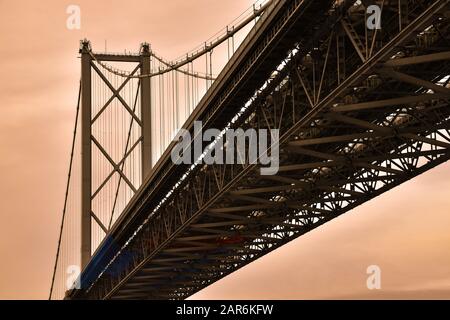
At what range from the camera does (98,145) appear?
6328cm

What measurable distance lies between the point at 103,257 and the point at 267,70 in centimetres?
2889

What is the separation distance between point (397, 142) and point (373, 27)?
37.7 feet

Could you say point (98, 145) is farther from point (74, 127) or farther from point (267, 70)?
point (267, 70)

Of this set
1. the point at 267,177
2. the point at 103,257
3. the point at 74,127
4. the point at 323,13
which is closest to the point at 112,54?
the point at 74,127

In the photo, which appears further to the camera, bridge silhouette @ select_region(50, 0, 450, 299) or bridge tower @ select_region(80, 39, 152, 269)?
bridge tower @ select_region(80, 39, 152, 269)

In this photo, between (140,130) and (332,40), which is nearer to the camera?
(332,40)

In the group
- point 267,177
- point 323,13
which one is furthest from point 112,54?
point 323,13

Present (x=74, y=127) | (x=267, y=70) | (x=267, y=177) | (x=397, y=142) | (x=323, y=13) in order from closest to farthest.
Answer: (x=323, y=13) < (x=267, y=70) < (x=397, y=142) < (x=267, y=177) < (x=74, y=127)

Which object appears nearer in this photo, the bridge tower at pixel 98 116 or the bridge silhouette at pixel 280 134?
the bridge silhouette at pixel 280 134

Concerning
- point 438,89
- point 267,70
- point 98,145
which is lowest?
point 438,89

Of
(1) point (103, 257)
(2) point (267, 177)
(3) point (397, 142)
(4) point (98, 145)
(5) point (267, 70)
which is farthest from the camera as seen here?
(4) point (98, 145)

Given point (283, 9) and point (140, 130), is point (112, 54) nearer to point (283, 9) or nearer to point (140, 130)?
point (140, 130)

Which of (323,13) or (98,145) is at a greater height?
(98,145)

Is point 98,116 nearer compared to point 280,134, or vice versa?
point 280,134
